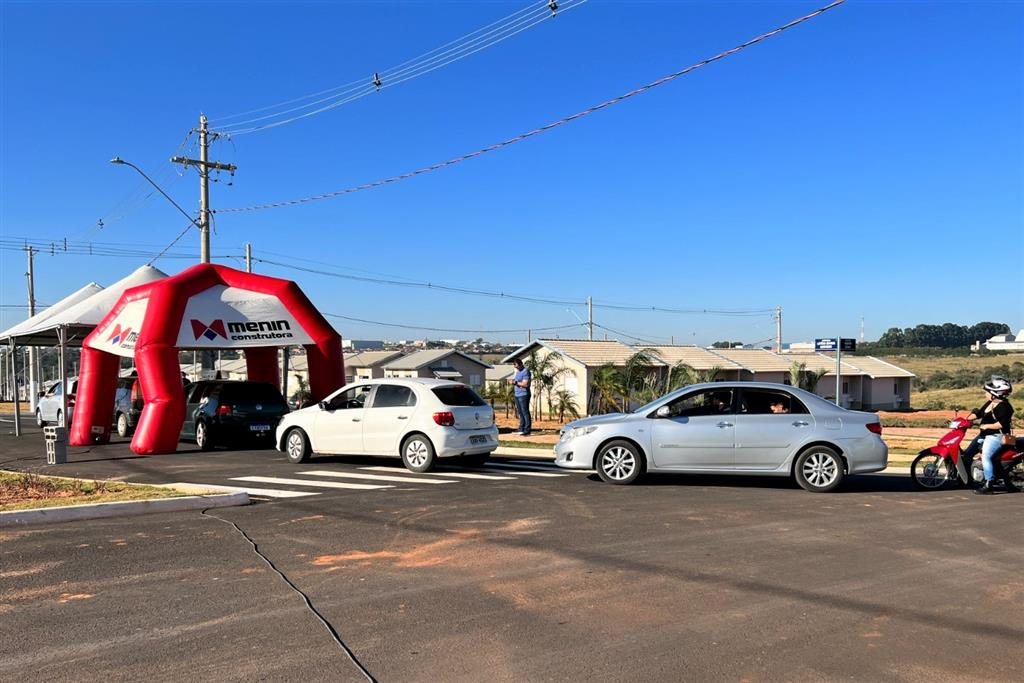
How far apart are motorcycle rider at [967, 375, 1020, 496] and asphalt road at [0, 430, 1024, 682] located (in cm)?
76

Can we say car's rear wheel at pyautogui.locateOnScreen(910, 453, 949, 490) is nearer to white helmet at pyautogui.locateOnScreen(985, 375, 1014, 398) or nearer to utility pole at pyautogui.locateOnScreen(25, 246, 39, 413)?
white helmet at pyautogui.locateOnScreen(985, 375, 1014, 398)

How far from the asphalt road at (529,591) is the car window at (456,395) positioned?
329 cm

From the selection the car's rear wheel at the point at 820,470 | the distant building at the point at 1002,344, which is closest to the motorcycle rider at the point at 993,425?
the car's rear wheel at the point at 820,470

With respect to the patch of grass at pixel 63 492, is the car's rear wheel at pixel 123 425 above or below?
above

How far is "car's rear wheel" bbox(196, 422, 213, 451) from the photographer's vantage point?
18.8 metres

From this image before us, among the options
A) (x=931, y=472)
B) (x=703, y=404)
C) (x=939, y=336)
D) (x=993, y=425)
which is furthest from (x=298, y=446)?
(x=939, y=336)

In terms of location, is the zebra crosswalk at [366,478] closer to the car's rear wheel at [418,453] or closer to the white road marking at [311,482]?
the white road marking at [311,482]

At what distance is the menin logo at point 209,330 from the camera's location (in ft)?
60.6

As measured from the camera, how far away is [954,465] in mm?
12227

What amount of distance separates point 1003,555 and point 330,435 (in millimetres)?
10771

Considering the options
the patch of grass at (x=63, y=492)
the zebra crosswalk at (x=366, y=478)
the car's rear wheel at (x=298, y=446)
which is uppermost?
the car's rear wheel at (x=298, y=446)

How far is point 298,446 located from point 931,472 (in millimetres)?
10776

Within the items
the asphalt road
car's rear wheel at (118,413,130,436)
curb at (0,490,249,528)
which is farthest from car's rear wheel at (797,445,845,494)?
car's rear wheel at (118,413,130,436)

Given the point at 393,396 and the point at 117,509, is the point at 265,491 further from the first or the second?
the point at 393,396
